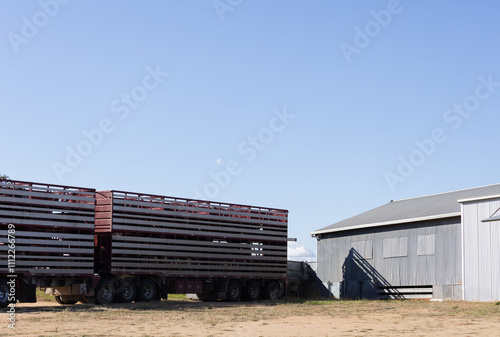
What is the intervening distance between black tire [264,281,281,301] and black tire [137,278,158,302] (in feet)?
23.0

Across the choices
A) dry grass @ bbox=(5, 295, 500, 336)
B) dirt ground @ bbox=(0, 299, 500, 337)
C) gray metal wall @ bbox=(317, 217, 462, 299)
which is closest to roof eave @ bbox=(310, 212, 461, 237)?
gray metal wall @ bbox=(317, 217, 462, 299)

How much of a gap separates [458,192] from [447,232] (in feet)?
25.4

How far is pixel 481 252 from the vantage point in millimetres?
29594

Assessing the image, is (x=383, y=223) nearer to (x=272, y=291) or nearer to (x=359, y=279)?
(x=359, y=279)

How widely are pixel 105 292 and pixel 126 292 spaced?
109 cm

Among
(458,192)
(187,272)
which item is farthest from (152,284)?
(458,192)

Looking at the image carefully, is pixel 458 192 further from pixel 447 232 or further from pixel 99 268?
pixel 99 268

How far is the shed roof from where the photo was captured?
3397 cm

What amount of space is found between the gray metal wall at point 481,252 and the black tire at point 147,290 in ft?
45.2

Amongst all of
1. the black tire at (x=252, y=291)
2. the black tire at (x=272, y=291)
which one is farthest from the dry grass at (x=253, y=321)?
the black tire at (x=272, y=291)

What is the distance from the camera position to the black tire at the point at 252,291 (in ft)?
113

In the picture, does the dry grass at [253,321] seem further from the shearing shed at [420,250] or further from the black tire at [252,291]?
the black tire at [252,291]

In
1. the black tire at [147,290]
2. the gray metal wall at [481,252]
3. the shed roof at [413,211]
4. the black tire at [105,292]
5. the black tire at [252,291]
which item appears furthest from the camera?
the black tire at [252,291]

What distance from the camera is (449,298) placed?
104ft
